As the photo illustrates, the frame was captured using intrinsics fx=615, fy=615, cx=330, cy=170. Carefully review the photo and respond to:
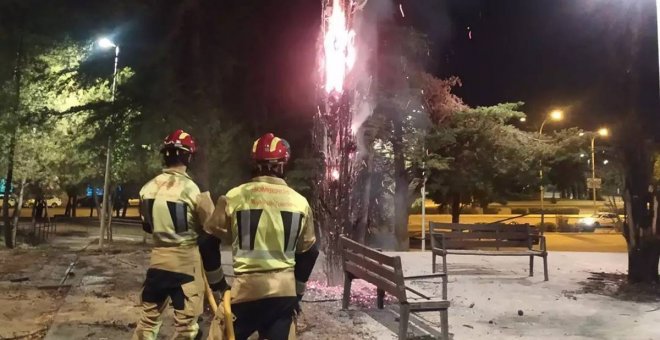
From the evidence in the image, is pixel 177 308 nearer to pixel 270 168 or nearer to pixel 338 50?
pixel 270 168

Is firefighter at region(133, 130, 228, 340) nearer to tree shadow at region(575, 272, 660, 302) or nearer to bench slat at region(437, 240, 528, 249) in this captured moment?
bench slat at region(437, 240, 528, 249)

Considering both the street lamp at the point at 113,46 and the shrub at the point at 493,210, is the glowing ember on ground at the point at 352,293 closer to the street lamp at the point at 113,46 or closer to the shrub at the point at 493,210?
the street lamp at the point at 113,46

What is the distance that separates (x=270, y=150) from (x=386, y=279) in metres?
3.08

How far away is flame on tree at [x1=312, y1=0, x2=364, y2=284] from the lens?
9.16 meters

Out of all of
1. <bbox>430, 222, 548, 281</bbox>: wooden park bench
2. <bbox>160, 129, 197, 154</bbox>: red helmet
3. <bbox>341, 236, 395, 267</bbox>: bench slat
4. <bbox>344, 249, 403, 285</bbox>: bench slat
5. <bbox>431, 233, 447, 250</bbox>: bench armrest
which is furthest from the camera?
<bbox>430, 222, 548, 281</bbox>: wooden park bench

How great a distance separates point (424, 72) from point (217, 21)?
7575 millimetres

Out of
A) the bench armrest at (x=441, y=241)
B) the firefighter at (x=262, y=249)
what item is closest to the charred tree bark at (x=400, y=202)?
the bench armrest at (x=441, y=241)

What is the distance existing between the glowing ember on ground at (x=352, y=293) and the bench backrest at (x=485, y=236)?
1870 millimetres

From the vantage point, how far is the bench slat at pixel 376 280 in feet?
20.1

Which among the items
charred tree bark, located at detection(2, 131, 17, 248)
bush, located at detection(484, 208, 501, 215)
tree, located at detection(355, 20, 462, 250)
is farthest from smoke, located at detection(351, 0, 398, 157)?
bush, located at detection(484, 208, 501, 215)

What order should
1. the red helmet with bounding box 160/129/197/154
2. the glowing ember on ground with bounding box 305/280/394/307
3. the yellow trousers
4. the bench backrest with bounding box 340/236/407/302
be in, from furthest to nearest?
the glowing ember on ground with bounding box 305/280/394/307 → the bench backrest with bounding box 340/236/407/302 → the red helmet with bounding box 160/129/197/154 → the yellow trousers

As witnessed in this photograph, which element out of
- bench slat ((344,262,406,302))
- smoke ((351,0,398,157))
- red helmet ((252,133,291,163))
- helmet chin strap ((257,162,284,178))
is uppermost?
smoke ((351,0,398,157))

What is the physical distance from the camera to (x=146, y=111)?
1341 cm

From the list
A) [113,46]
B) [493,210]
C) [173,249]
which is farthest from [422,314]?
[493,210]
